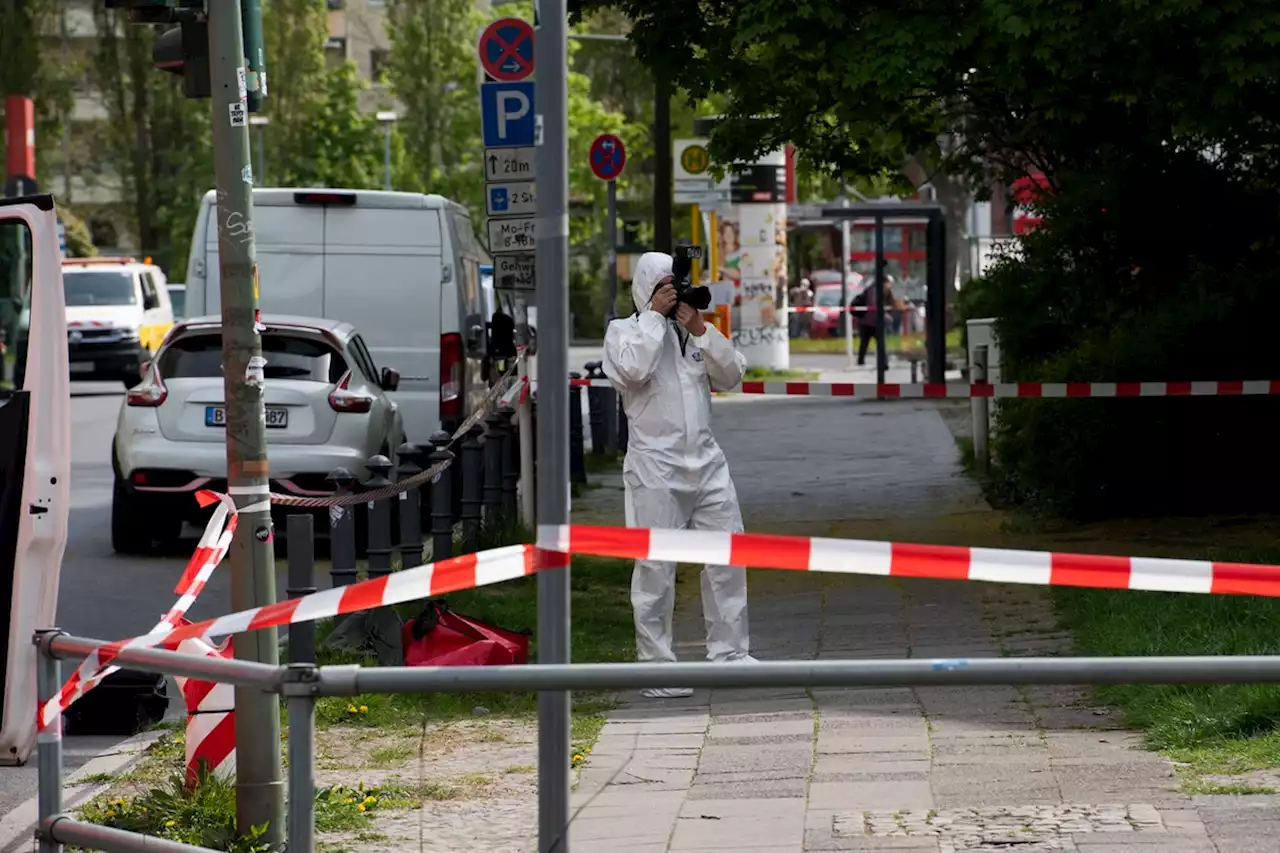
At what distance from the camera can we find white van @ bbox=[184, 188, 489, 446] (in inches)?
651

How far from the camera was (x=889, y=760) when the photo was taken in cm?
674

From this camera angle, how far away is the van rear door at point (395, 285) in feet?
54.2

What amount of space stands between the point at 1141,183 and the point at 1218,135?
319 centimetres

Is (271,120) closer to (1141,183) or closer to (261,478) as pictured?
(1141,183)

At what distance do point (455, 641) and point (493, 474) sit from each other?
4.86 m

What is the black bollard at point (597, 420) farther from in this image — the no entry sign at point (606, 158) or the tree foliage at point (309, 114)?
A: the tree foliage at point (309, 114)

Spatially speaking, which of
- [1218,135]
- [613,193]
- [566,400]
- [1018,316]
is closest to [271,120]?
[613,193]

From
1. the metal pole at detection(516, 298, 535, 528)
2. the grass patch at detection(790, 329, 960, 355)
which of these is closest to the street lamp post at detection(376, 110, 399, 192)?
the grass patch at detection(790, 329, 960, 355)

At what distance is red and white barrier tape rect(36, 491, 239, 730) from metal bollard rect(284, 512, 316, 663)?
0.56 meters

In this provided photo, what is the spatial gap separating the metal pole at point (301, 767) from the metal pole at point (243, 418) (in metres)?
1.59

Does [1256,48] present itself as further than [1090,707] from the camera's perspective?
Yes

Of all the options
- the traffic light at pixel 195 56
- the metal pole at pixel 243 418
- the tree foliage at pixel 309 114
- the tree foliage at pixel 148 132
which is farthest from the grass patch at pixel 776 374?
the tree foliage at pixel 309 114

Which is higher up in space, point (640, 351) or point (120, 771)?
point (640, 351)

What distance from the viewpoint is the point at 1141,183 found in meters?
14.1
